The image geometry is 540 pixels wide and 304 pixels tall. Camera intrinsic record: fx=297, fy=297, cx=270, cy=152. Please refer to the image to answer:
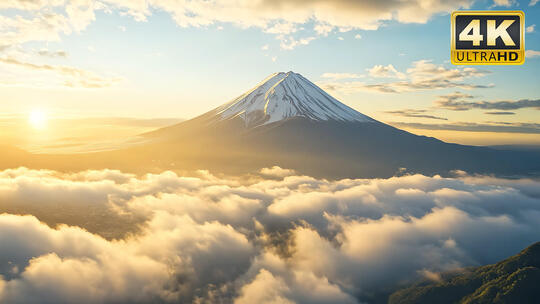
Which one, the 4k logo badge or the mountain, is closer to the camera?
the 4k logo badge

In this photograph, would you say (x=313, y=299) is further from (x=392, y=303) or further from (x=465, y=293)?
(x=465, y=293)

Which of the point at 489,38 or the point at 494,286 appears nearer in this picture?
the point at 489,38

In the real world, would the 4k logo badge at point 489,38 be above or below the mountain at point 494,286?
above

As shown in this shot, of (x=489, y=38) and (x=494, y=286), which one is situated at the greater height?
(x=489, y=38)

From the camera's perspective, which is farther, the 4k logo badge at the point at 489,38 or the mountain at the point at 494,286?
the mountain at the point at 494,286

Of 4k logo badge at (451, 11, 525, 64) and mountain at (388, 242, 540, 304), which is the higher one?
4k logo badge at (451, 11, 525, 64)
